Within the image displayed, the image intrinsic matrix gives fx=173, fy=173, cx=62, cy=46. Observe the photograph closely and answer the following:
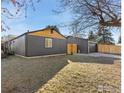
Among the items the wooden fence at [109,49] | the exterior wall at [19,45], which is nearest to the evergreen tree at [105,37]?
the wooden fence at [109,49]

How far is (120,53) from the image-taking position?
1102 millimetres

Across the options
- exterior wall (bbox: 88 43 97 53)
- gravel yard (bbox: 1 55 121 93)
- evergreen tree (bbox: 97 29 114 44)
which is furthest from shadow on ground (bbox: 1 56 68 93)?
evergreen tree (bbox: 97 29 114 44)

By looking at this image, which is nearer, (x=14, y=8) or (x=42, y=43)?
(x=14, y=8)

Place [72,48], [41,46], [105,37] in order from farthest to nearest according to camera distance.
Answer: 1. [41,46]
2. [72,48]
3. [105,37]

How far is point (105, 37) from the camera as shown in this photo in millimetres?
1257

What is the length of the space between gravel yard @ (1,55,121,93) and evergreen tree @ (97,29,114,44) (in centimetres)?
14

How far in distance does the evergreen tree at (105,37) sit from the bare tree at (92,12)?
4 cm

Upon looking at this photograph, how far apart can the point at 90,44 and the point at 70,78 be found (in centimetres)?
31

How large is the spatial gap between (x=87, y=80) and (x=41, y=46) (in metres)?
0.51

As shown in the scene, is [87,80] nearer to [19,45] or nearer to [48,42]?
[48,42]

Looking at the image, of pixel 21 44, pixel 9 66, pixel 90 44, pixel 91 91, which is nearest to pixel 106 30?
pixel 90 44

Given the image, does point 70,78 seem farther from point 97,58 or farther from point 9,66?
point 9,66

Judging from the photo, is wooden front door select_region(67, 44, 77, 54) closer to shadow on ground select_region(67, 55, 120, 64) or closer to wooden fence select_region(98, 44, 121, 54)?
shadow on ground select_region(67, 55, 120, 64)

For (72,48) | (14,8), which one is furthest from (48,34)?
(14,8)
